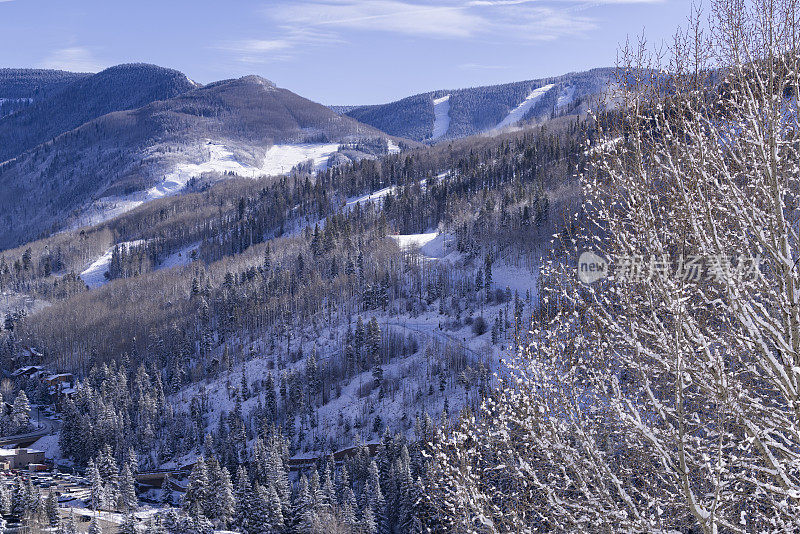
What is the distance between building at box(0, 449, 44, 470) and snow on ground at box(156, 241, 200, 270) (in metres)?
97.7

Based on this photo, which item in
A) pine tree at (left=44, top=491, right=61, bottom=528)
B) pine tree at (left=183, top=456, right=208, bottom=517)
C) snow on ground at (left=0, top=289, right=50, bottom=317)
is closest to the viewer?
pine tree at (left=44, top=491, right=61, bottom=528)

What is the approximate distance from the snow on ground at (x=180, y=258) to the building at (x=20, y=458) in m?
97.7

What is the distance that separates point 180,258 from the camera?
176500mm

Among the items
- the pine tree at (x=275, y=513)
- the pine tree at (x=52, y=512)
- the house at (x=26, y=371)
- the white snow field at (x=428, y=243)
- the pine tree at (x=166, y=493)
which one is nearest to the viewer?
the pine tree at (x=52, y=512)

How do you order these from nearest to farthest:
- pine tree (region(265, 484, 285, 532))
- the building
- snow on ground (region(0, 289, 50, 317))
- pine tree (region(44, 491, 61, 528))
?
pine tree (region(44, 491, 61, 528))
pine tree (region(265, 484, 285, 532))
the building
snow on ground (region(0, 289, 50, 317))

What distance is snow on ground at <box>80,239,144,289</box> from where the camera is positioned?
172 meters

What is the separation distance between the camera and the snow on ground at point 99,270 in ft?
563

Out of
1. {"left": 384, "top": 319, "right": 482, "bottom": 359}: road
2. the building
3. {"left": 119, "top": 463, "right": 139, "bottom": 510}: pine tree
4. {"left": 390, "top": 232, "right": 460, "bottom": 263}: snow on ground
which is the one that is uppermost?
{"left": 390, "top": 232, "right": 460, "bottom": 263}: snow on ground

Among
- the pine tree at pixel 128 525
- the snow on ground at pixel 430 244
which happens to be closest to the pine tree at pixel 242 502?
the pine tree at pixel 128 525

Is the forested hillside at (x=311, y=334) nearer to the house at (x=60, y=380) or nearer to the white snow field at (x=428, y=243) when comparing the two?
the white snow field at (x=428, y=243)

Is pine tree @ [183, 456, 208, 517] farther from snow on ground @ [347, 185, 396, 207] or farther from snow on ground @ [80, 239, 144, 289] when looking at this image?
snow on ground @ [80, 239, 144, 289]

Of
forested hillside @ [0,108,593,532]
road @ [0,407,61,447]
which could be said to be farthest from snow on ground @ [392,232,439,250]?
road @ [0,407,61,447]

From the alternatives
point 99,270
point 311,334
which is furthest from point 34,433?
point 99,270

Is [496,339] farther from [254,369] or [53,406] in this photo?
[53,406]
